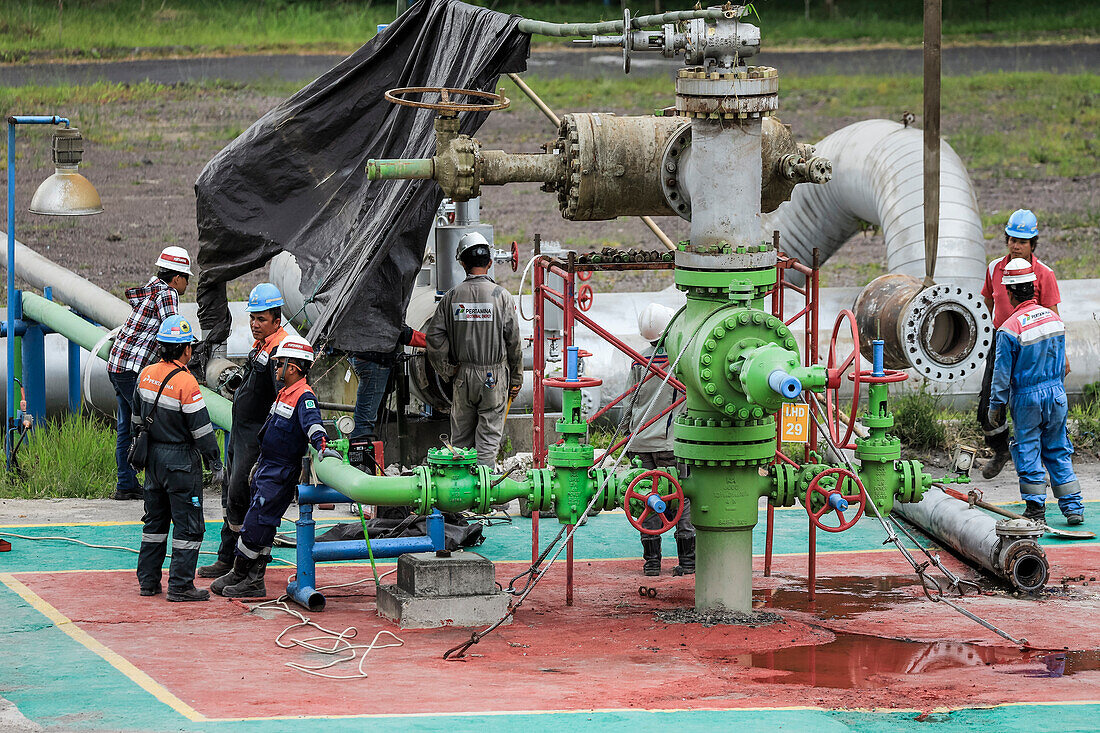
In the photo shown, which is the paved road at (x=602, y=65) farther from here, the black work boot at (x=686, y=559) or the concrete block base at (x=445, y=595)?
the concrete block base at (x=445, y=595)

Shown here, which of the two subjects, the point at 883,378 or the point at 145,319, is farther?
the point at 145,319

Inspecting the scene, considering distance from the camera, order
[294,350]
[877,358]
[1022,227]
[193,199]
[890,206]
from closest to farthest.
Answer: [877,358] < [294,350] < [1022,227] < [890,206] < [193,199]

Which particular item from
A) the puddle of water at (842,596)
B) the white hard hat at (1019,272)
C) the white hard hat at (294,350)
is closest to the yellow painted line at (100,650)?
the white hard hat at (294,350)

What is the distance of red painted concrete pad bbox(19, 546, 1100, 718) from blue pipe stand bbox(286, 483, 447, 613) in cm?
24

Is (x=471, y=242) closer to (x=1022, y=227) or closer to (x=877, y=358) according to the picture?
(x=877, y=358)

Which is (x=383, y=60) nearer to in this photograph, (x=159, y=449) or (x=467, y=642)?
(x=159, y=449)

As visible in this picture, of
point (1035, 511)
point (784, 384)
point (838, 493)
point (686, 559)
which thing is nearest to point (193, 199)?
point (686, 559)

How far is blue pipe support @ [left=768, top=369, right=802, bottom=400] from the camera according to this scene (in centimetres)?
796

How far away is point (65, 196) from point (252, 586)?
4191mm

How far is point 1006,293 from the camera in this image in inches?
460

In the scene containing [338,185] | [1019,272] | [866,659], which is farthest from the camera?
[1019,272]

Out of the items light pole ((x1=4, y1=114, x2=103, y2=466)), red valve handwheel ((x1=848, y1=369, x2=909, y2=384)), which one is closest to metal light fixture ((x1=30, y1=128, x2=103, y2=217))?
light pole ((x1=4, y1=114, x2=103, y2=466))

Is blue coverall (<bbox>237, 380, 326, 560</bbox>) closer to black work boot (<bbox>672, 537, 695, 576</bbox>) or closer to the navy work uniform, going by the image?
the navy work uniform

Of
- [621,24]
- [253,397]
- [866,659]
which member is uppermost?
[621,24]
